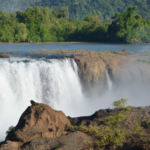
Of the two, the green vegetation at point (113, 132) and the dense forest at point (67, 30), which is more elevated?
the dense forest at point (67, 30)

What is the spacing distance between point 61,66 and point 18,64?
A: 3002 millimetres

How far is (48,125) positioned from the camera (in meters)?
7.26

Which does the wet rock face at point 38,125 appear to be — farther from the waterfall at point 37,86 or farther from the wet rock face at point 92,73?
the wet rock face at point 92,73

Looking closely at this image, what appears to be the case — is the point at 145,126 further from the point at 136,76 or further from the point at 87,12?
the point at 87,12

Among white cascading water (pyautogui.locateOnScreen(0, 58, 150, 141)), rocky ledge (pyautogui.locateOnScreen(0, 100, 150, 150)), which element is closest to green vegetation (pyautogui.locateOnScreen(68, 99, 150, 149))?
rocky ledge (pyautogui.locateOnScreen(0, 100, 150, 150))

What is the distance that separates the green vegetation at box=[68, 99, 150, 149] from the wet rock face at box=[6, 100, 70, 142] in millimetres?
621

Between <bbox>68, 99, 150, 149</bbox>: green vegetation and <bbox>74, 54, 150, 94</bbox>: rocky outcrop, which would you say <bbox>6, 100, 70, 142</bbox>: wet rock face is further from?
<bbox>74, 54, 150, 94</bbox>: rocky outcrop

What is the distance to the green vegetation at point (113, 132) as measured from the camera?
6.78 m

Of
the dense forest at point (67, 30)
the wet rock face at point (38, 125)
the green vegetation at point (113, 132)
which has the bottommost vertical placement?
the green vegetation at point (113, 132)

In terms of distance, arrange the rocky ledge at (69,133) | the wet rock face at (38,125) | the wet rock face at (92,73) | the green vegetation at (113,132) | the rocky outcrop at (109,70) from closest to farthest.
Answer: the rocky ledge at (69,133)
the green vegetation at (113,132)
the wet rock face at (38,125)
the wet rock face at (92,73)
the rocky outcrop at (109,70)

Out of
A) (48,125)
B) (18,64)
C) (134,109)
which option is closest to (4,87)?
(18,64)

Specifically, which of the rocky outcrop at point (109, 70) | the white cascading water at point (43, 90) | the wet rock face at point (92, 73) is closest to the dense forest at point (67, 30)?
the rocky outcrop at point (109, 70)

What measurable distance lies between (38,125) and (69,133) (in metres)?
1.02

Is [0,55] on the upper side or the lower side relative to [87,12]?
lower
